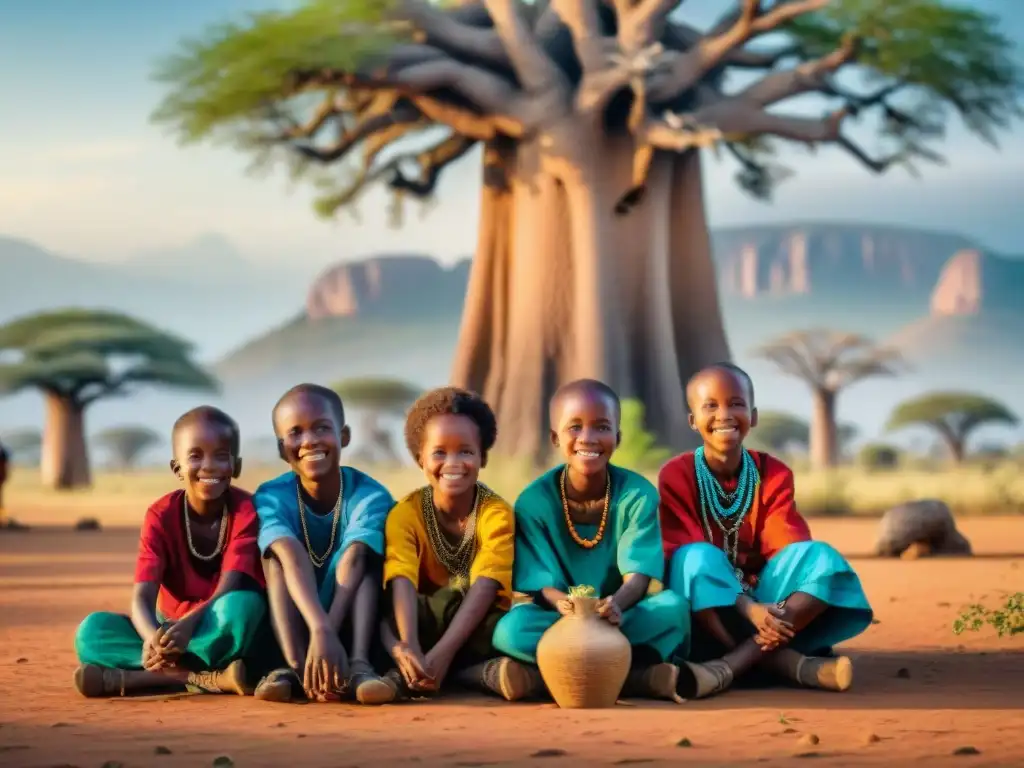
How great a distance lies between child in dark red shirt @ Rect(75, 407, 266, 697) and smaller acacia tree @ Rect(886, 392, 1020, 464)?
36299 mm

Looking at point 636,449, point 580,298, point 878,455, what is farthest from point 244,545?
point 878,455

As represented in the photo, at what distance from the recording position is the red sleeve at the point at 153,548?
4992 mm

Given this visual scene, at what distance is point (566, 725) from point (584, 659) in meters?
0.30

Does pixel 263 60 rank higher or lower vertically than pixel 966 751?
higher

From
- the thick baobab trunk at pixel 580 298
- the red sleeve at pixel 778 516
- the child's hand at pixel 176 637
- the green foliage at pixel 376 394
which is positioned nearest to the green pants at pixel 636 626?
the red sleeve at pixel 778 516

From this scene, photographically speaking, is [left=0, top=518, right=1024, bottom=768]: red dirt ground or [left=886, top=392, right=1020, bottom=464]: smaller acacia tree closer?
[left=0, top=518, right=1024, bottom=768]: red dirt ground

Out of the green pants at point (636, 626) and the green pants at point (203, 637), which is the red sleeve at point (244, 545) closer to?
the green pants at point (203, 637)

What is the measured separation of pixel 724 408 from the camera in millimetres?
5176

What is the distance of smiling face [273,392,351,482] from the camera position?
16.6 ft

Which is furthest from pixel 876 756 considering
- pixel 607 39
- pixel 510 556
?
pixel 607 39

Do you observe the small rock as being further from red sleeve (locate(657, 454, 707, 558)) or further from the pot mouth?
red sleeve (locate(657, 454, 707, 558))

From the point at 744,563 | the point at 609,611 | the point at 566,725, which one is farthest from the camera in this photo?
the point at 744,563

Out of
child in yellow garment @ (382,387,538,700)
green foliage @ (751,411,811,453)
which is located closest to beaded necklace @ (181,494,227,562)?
child in yellow garment @ (382,387,538,700)

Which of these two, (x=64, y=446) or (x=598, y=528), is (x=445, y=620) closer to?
(x=598, y=528)
